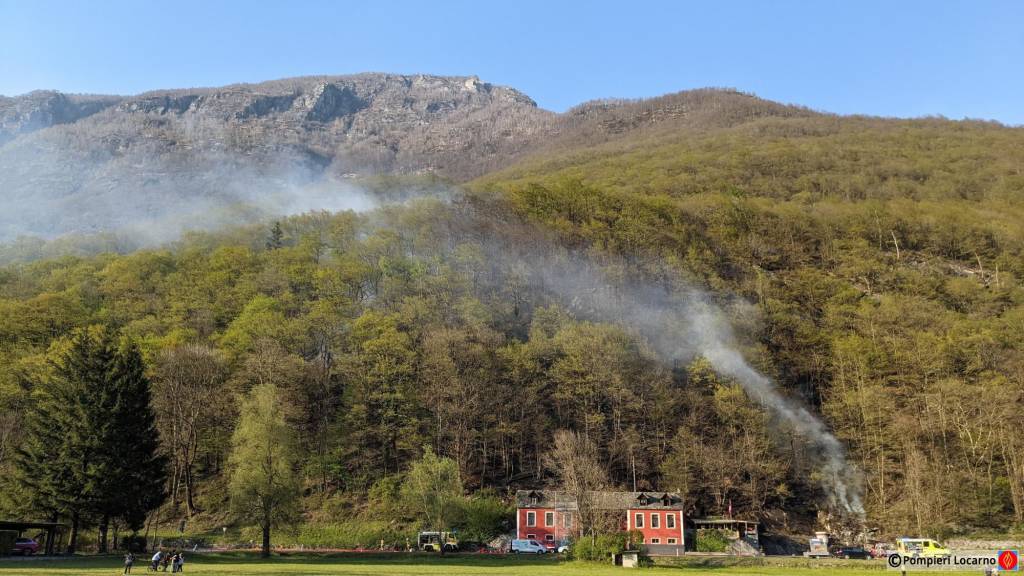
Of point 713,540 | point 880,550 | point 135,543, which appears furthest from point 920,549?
point 135,543

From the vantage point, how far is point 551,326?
8075 cm

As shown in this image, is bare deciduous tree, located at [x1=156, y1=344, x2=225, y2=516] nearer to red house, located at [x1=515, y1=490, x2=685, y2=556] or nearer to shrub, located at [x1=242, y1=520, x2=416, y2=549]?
shrub, located at [x1=242, y1=520, x2=416, y2=549]

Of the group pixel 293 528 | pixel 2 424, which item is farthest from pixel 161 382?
pixel 293 528

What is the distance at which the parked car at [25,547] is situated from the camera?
40000 mm

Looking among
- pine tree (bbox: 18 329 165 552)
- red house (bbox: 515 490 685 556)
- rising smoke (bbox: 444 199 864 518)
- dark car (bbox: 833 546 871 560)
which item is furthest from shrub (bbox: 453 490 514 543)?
rising smoke (bbox: 444 199 864 518)

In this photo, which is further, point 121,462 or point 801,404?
point 801,404

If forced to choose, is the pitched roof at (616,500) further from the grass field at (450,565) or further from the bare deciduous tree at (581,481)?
the grass field at (450,565)

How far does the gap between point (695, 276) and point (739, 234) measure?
24935mm

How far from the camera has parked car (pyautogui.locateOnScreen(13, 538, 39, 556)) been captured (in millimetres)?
40000

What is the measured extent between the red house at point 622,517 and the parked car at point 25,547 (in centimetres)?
3183

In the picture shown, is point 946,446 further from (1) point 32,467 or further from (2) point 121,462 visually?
(1) point 32,467

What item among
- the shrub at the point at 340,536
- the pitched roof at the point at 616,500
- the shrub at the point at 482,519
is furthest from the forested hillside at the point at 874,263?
the shrub at the point at 340,536

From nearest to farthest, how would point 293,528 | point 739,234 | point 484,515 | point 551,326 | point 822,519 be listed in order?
point 293,528
point 484,515
point 822,519
point 551,326
point 739,234

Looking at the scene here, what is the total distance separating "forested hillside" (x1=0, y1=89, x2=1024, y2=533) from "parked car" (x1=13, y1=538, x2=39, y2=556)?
212 inches
